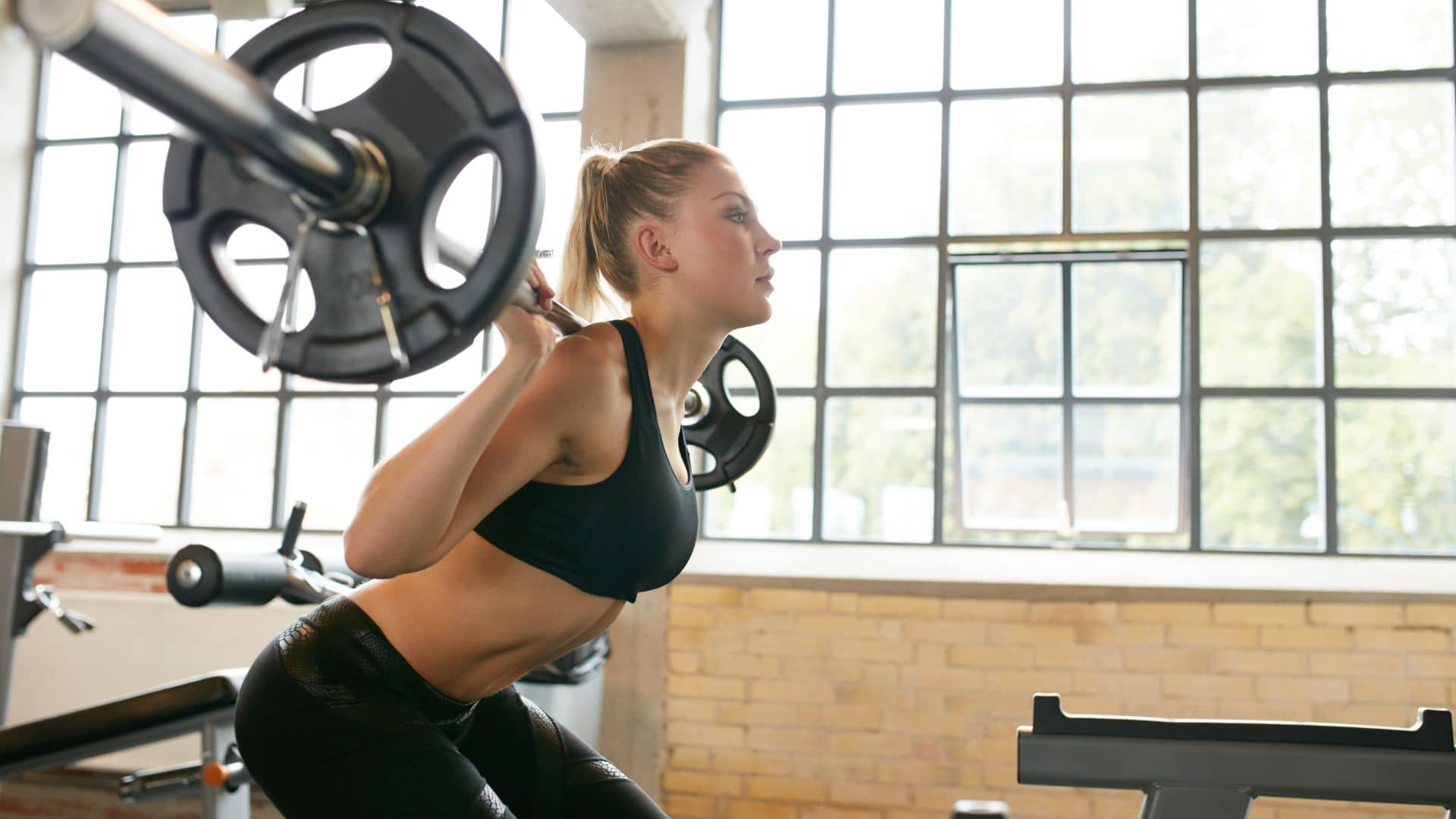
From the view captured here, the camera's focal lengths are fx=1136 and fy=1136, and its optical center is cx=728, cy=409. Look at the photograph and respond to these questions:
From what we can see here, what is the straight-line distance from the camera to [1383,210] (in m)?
4.06

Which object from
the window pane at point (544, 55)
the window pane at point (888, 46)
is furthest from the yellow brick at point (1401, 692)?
the window pane at point (544, 55)

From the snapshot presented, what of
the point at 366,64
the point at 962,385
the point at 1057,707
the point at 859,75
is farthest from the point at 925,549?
the point at 366,64

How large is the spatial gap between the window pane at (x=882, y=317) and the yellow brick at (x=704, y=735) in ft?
4.43

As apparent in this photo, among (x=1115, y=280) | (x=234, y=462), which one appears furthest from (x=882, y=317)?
(x=234, y=462)

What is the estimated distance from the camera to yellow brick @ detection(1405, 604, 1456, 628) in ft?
11.5

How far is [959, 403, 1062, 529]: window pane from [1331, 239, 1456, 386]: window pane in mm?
1029

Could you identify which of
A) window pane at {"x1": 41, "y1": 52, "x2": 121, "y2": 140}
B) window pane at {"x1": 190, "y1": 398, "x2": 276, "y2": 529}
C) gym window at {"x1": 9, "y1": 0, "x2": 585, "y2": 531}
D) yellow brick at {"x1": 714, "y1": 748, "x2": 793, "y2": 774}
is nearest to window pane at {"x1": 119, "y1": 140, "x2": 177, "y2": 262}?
gym window at {"x1": 9, "y1": 0, "x2": 585, "y2": 531}

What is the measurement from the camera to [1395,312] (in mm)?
4027

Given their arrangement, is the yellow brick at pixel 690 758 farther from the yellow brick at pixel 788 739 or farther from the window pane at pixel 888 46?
the window pane at pixel 888 46

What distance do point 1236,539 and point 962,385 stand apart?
1.10 m

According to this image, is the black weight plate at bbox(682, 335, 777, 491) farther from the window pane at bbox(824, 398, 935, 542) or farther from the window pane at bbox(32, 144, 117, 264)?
the window pane at bbox(32, 144, 117, 264)

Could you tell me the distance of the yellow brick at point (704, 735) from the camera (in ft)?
12.9

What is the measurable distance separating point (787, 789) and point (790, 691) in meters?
0.33

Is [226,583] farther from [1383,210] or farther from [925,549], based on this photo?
[1383,210]
